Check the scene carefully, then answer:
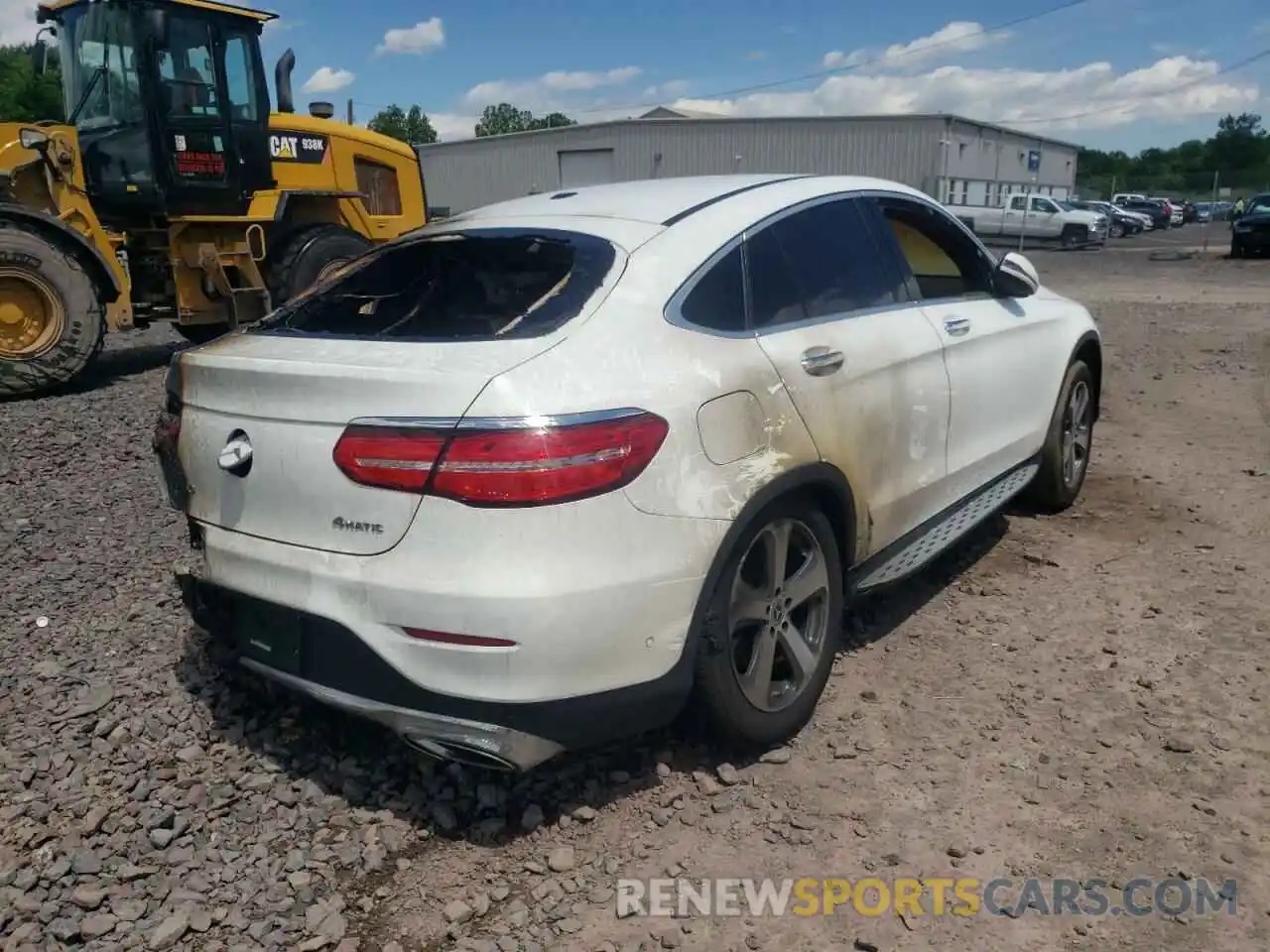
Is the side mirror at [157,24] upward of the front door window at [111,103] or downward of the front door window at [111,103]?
upward

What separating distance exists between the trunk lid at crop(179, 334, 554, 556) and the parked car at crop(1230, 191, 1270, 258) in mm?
27353

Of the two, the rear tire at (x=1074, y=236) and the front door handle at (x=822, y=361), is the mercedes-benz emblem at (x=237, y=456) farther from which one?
the rear tire at (x=1074, y=236)

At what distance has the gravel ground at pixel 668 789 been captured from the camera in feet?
7.84

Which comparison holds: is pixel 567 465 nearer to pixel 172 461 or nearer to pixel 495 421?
pixel 495 421

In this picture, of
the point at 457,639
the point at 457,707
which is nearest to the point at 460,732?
the point at 457,707

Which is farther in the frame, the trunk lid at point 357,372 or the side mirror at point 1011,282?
the side mirror at point 1011,282

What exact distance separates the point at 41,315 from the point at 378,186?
409cm

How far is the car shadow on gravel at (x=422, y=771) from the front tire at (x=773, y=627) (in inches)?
5.5

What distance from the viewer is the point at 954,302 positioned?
4023mm

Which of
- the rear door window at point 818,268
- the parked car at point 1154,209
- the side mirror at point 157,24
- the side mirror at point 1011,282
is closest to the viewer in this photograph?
the rear door window at point 818,268

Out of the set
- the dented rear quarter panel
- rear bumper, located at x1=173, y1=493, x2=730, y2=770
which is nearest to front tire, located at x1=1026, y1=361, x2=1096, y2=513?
the dented rear quarter panel

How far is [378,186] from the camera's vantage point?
1096cm

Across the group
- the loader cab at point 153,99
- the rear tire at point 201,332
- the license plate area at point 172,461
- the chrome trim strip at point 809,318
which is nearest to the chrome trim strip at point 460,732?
the license plate area at point 172,461

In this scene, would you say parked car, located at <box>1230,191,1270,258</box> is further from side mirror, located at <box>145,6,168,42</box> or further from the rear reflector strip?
the rear reflector strip
